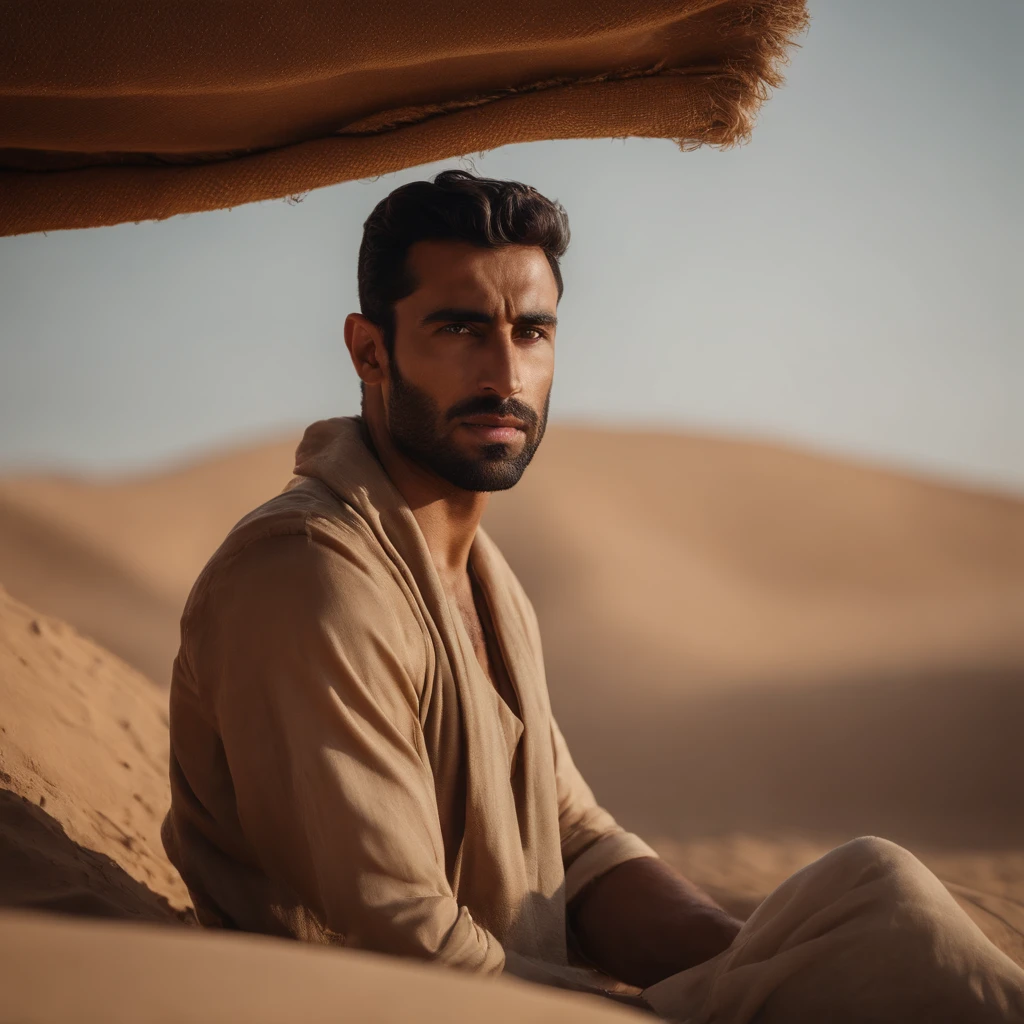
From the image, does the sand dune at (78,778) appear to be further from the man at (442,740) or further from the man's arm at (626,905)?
the man's arm at (626,905)

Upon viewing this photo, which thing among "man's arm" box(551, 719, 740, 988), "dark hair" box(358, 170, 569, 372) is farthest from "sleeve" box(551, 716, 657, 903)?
"dark hair" box(358, 170, 569, 372)

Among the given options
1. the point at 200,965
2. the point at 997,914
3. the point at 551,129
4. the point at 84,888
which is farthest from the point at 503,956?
the point at 997,914

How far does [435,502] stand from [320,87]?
1003 mm

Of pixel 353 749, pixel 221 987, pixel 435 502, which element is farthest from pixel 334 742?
pixel 221 987

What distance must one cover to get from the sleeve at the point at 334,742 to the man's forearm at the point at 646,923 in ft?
2.33

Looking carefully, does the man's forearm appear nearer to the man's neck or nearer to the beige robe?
the beige robe

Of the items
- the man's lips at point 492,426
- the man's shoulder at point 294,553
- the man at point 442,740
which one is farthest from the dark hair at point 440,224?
the man's shoulder at point 294,553

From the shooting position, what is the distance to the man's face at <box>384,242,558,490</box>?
8.63 feet

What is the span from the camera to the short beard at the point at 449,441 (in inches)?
104

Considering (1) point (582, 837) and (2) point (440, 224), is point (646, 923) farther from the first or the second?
(2) point (440, 224)

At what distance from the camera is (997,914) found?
4.58 m

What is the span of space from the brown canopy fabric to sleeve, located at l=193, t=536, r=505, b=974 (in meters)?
1.04

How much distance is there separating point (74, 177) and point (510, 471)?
4.23 ft

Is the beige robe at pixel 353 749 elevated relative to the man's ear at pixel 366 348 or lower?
lower
